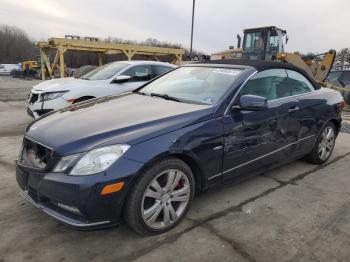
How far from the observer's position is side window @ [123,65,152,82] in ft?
25.4

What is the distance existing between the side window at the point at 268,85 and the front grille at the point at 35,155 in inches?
77.1

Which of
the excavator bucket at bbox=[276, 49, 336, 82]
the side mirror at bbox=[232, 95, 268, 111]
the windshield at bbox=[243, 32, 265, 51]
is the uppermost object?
the windshield at bbox=[243, 32, 265, 51]

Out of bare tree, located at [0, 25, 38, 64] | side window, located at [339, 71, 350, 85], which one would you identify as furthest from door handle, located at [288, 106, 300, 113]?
bare tree, located at [0, 25, 38, 64]

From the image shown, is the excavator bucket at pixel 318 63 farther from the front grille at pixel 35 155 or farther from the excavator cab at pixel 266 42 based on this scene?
the front grille at pixel 35 155

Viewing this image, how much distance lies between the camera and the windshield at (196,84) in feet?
11.6

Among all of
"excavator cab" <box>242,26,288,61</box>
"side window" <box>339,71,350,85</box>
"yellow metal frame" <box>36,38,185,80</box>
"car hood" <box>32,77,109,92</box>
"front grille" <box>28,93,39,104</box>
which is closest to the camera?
"car hood" <box>32,77,109,92</box>

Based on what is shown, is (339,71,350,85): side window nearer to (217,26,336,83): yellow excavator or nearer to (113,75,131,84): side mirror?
(217,26,336,83): yellow excavator

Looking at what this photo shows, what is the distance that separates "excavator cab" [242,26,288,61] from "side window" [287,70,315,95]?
10355mm

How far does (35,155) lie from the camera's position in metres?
2.94

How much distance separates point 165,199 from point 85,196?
74 centimetres

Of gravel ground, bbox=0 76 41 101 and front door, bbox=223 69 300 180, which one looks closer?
front door, bbox=223 69 300 180

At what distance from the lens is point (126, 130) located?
281 centimetres

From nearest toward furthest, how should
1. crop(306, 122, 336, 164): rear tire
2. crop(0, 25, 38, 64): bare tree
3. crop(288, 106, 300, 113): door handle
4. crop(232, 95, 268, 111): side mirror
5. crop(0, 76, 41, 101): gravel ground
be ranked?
1. crop(232, 95, 268, 111): side mirror
2. crop(288, 106, 300, 113): door handle
3. crop(306, 122, 336, 164): rear tire
4. crop(0, 76, 41, 101): gravel ground
5. crop(0, 25, 38, 64): bare tree

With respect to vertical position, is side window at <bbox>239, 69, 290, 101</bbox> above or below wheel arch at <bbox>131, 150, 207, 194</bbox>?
above
